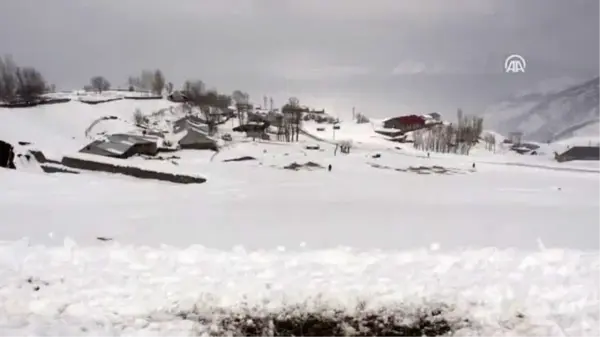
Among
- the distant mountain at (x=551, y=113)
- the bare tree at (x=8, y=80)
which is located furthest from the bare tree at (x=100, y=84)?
the distant mountain at (x=551, y=113)

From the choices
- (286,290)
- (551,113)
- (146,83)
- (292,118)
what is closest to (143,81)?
(146,83)

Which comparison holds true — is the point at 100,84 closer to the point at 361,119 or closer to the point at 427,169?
the point at 361,119

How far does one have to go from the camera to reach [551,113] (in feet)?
15.6

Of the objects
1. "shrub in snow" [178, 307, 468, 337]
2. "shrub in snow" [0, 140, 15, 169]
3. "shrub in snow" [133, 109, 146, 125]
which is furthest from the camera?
"shrub in snow" [133, 109, 146, 125]

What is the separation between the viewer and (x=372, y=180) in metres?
4.84

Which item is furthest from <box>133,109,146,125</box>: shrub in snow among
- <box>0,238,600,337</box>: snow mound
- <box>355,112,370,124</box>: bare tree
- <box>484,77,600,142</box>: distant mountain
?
<box>484,77,600,142</box>: distant mountain

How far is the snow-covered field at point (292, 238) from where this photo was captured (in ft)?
8.34

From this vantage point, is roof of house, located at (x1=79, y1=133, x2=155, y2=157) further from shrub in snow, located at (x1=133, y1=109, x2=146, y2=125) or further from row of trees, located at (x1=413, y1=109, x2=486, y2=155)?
row of trees, located at (x1=413, y1=109, x2=486, y2=155)

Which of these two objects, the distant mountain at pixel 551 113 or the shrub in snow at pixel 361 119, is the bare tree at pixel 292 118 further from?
the distant mountain at pixel 551 113

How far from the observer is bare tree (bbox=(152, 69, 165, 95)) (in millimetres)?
4777

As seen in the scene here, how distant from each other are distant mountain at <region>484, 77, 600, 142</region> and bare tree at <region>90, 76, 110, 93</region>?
13.8ft

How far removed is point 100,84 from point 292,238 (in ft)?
9.18

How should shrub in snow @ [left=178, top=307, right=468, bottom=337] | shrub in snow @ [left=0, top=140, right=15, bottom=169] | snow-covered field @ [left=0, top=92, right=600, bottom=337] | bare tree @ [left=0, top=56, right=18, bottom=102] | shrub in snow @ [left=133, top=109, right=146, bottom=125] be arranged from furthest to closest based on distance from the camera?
shrub in snow @ [left=133, top=109, right=146, bottom=125] < shrub in snow @ [left=0, top=140, right=15, bottom=169] < bare tree @ [left=0, top=56, right=18, bottom=102] < snow-covered field @ [left=0, top=92, right=600, bottom=337] < shrub in snow @ [left=178, top=307, right=468, bottom=337]

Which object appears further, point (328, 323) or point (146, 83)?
point (146, 83)
